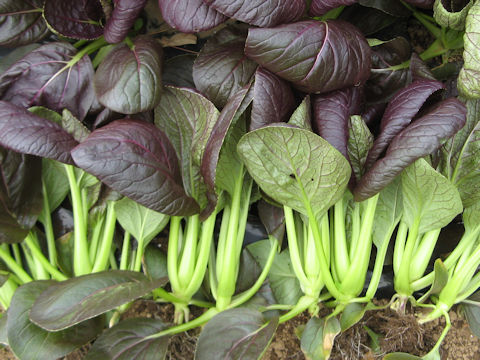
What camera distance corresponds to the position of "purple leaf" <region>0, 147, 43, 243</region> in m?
0.72

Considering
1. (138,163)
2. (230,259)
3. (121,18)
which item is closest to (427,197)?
(230,259)

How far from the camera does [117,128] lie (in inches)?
25.4

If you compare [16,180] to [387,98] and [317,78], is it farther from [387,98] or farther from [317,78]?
[387,98]

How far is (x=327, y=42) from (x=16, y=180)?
523 mm

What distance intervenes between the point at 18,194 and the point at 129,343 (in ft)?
0.97

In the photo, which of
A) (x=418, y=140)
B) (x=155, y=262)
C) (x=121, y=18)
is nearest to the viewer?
(x=418, y=140)

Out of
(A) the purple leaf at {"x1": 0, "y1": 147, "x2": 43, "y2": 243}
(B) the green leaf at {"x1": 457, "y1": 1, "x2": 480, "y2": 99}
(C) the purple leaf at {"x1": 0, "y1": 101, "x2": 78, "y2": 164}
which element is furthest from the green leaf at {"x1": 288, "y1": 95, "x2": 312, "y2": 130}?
(A) the purple leaf at {"x1": 0, "y1": 147, "x2": 43, "y2": 243}

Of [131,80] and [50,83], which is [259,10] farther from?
[50,83]

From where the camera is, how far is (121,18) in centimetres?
69

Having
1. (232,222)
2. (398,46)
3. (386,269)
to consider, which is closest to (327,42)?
(398,46)

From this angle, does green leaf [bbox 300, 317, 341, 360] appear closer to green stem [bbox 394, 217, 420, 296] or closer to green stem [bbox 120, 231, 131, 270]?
green stem [bbox 394, 217, 420, 296]

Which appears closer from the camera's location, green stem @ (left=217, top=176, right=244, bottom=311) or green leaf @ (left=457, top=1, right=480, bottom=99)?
green leaf @ (left=457, top=1, right=480, bottom=99)

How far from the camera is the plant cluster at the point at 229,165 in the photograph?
2.08ft

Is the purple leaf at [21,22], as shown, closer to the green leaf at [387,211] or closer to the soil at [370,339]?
the soil at [370,339]
